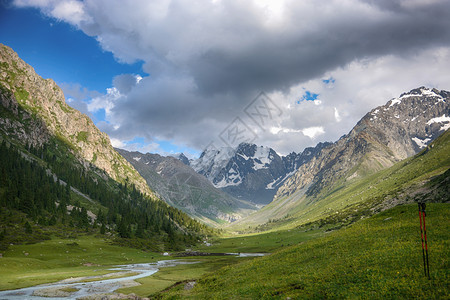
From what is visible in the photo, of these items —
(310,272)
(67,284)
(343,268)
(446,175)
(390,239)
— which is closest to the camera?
(343,268)

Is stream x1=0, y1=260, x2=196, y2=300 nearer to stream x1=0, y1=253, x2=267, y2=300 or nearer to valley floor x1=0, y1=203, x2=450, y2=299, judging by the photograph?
stream x1=0, y1=253, x2=267, y2=300

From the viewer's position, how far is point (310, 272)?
35.0 m

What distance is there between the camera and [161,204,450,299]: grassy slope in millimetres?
24734

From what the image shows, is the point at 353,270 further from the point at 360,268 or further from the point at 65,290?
the point at 65,290

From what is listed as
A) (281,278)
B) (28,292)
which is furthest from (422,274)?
(28,292)

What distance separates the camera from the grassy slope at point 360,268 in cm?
2473

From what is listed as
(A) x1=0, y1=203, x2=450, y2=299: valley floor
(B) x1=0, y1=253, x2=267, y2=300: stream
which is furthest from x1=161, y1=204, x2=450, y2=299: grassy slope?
(B) x1=0, y1=253, x2=267, y2=300: stream

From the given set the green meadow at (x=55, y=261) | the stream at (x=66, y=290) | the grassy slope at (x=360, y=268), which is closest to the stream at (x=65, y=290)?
the stream at (x=66, y=290)

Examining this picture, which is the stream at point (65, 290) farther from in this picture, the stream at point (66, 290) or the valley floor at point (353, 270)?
the valley floor at point (353, 270)

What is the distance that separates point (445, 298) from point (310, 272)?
16.4 metres

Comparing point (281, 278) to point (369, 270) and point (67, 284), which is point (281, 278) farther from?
point (67, 284)

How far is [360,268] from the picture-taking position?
3086 centimetres

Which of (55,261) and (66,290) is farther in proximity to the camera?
(55,261)

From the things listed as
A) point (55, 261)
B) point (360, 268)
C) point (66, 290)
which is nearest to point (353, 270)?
point (360, 268)
